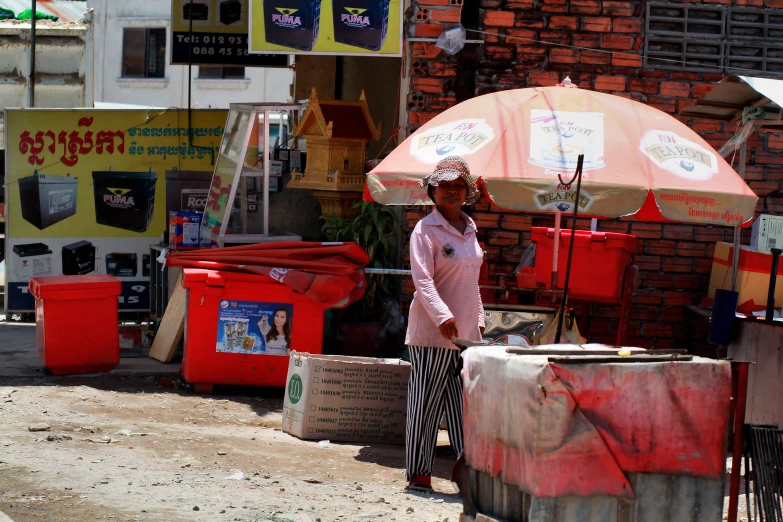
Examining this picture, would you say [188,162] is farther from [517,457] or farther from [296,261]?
[517,457]

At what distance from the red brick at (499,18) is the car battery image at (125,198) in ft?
14.1

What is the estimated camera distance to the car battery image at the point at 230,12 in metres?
12.7

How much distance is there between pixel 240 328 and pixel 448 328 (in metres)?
3.02

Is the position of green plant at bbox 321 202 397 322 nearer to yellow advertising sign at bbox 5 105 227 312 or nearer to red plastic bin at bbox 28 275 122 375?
red plastic bin at bbox 28 275 122 375

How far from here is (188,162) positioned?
39.0 feet

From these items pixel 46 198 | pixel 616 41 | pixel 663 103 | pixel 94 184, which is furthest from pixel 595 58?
pixel 46 198

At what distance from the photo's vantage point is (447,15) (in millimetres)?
9469

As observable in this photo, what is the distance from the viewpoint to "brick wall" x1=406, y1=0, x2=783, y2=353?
953 cm

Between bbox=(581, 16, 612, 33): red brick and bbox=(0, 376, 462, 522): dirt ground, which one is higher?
bbox=(581, 16, 612, 33): red brick

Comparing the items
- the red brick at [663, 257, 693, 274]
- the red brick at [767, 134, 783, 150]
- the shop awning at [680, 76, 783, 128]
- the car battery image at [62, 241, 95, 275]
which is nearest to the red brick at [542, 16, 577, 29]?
the shop awning at [680, 76, 783, 128]

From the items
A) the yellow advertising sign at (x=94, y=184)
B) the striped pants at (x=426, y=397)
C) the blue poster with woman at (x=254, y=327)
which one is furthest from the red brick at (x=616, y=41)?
the striped pants at (x=426, y=397)

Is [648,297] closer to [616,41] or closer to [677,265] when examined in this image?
[677,265]

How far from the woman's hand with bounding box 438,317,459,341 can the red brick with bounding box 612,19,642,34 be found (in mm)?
4795

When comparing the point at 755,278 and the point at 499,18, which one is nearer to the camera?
the point at 755,278
